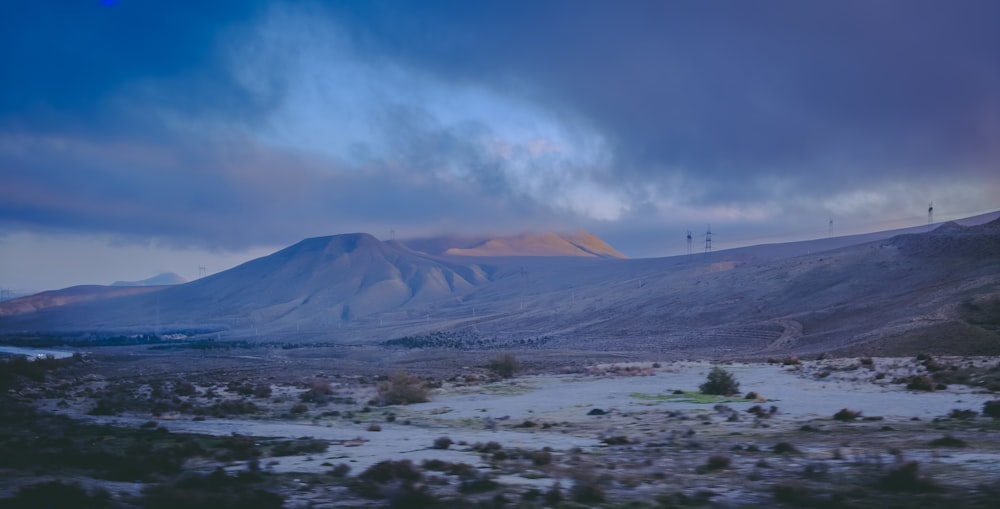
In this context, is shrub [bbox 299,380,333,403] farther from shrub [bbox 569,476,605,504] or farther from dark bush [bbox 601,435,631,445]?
shrub [bbox 569,476,605,504]

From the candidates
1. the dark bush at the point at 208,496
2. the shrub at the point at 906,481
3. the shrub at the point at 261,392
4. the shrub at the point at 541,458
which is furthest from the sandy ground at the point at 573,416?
the shrub at the point at 261,392

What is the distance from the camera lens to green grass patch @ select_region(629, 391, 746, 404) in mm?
29125

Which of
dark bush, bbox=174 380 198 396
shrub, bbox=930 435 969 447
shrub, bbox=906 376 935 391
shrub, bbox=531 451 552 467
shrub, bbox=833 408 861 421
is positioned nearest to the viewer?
shrub, bbox=930 435 969 447

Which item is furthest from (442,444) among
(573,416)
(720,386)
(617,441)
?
(720,386)

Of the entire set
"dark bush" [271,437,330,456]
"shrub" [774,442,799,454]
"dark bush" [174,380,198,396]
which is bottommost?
"dark bush" [174,380,198,396]

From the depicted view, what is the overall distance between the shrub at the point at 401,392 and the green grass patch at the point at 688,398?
1045 centimetres

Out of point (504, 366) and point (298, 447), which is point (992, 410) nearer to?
point (298, 447)

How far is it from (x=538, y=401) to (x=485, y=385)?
1109 centimetres

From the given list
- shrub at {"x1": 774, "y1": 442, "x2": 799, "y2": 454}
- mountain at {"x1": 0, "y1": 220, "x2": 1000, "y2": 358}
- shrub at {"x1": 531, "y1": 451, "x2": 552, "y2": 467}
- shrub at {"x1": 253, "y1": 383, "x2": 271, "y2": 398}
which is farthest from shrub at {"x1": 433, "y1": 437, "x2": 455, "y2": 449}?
mountain at {"x1": 0, "y1": 220, "x2": 1000, "y2": 358}

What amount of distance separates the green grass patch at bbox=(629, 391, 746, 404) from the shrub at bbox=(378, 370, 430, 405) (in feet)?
34.3

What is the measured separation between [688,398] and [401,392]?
1380 cm

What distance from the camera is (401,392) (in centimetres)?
3519

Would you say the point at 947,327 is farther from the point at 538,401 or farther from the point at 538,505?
the point at 538,505

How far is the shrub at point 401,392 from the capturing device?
1378 inches
